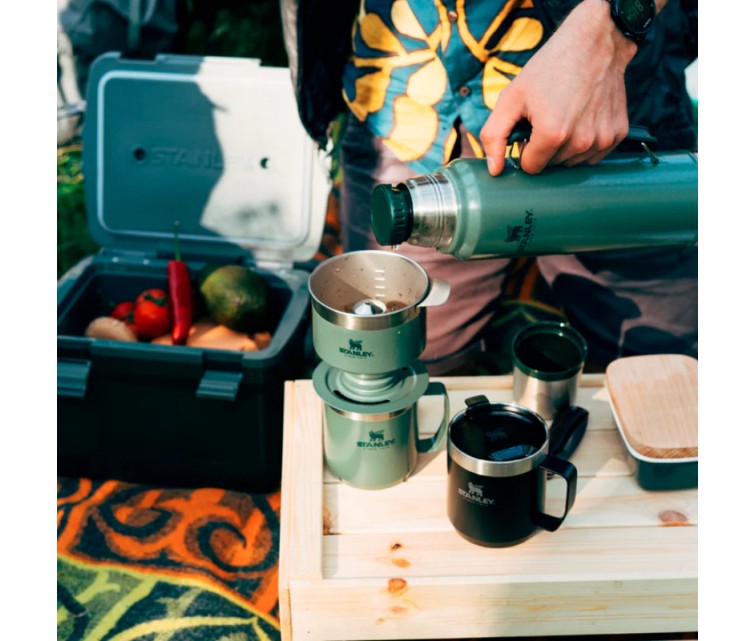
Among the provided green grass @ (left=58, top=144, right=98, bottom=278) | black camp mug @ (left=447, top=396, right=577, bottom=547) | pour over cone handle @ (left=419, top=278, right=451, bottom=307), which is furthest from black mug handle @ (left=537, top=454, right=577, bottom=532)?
green grass @ (left=58, top=144, right=98, bottom=278)

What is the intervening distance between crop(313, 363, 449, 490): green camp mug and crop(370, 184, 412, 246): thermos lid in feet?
0.78

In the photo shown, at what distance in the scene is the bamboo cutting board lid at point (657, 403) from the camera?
1.21 meters

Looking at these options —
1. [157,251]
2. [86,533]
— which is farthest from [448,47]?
[86,533]

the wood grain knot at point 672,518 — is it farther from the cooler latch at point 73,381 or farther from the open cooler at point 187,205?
the cooler latch at point 73,381

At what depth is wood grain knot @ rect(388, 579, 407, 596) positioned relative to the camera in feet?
3.57

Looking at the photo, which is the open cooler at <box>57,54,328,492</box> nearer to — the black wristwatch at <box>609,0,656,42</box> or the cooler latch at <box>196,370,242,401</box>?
the cooler latch at <box>196,370,242,401</box>

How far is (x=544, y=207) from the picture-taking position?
112cm

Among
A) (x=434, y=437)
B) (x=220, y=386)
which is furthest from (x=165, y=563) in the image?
(x=434, y=437)

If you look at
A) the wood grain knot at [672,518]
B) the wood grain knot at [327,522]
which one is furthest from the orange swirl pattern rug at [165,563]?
the wood grain knot at [672,518]

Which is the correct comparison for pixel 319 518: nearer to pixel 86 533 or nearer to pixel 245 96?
pixel 86 533

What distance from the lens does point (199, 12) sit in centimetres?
290

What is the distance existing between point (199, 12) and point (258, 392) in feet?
5.99

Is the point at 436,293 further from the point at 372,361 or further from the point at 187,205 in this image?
the point at 187,205

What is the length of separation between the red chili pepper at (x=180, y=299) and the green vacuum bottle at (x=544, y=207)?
79 cm
